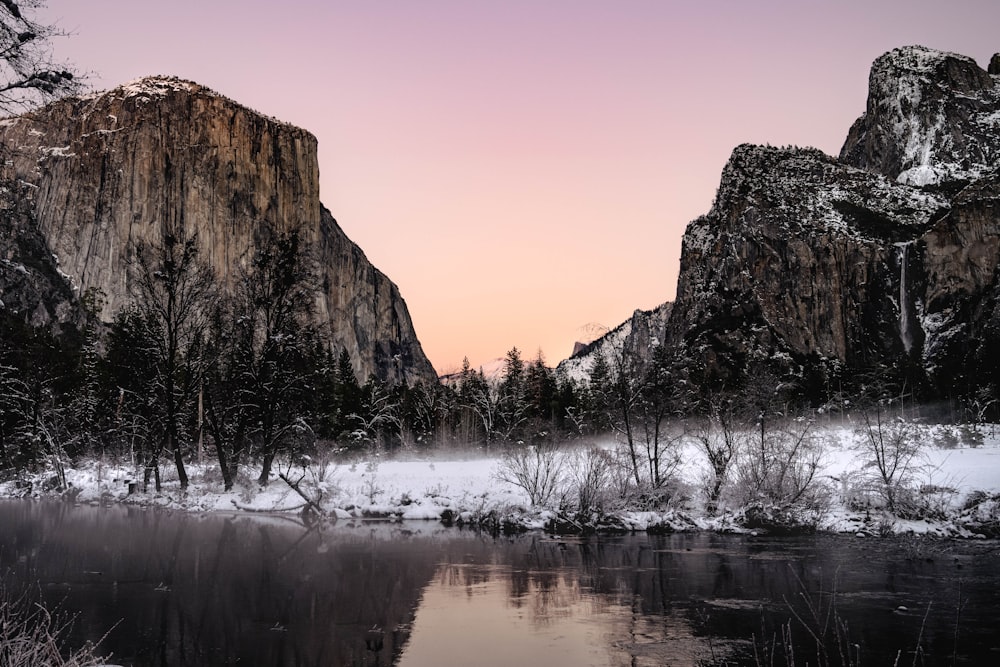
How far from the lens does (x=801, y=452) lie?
24.1m

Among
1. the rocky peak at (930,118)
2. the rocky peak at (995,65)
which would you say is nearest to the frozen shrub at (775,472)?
the rocky peak at (930,118)

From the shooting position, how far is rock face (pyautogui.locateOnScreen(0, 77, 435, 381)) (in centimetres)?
12406

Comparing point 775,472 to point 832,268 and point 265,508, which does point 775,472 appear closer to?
point 265,508

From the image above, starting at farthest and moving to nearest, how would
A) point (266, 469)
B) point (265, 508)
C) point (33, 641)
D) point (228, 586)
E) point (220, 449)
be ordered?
point (266, 469), point (220, 449), point (265, 508), point (228, 586), point (33, 641)

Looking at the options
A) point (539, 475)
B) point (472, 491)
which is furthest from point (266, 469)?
point (539, 475)

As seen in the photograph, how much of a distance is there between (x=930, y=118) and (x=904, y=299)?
47634 millimetres

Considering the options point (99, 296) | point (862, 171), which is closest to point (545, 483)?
point (862, 171)

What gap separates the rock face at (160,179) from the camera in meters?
124

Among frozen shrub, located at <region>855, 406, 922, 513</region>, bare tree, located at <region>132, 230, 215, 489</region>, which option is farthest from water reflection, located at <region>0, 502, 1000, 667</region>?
bare tree, located at <region>132, 230, 215, 489</region>

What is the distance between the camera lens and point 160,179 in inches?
5103

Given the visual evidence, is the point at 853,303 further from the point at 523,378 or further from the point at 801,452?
the point at 801,452

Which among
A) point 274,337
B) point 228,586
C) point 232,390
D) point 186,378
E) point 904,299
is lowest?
point 228,586

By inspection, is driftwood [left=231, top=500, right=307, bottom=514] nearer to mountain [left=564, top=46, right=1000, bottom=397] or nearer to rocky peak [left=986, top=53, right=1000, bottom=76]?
mountain [left=564, top=46, right=1000, bottom=397]

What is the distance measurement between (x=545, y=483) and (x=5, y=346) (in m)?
32.8
